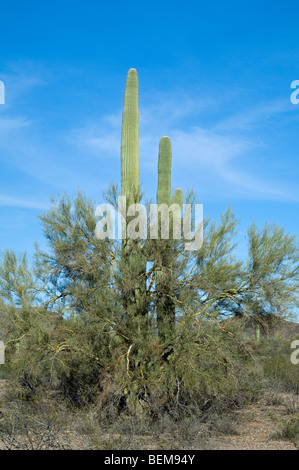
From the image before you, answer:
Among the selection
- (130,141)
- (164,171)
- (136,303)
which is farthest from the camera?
(164,171)

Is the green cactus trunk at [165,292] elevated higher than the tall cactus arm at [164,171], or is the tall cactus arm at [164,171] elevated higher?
the tall cactus arm at [164,171]

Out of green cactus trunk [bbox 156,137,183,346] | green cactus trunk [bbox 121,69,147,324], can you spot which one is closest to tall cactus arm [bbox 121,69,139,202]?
green cactus trunk [bbox 121,69,147,324]

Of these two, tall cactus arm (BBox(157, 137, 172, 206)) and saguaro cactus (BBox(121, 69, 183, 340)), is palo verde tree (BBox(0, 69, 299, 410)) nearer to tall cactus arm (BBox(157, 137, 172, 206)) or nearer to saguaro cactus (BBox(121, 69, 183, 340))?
saguaro cactus (BBox(121, 69, 183, 340))

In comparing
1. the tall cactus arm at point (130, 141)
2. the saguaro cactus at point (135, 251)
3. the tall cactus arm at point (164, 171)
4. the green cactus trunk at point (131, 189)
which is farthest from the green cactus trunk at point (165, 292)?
the tall cactus arm at point (164, 171)

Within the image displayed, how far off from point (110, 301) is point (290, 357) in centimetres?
1073

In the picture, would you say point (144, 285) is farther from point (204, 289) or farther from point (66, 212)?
point (66, 212)

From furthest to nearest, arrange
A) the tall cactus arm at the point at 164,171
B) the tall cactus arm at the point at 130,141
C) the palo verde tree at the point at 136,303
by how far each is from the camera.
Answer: the tall cactus arm at the point at 164,171
the tall cactus arm at the point at 130,141
the palo verde tree at the point at 136,303

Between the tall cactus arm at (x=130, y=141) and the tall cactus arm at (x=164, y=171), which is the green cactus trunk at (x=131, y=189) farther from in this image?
the tall cactus arm at (x=164, y=171)

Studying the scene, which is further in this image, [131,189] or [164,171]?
[164,171]

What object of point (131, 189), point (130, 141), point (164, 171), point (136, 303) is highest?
point (130, 141)

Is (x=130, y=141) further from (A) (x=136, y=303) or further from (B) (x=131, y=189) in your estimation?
(A) (x=136, y=303)

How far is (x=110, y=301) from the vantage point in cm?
1269

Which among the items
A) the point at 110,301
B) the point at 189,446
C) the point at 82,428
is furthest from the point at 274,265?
the point at 82,428

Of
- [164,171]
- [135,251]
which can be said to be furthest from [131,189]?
[164,171]
